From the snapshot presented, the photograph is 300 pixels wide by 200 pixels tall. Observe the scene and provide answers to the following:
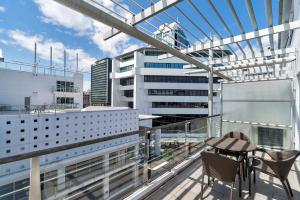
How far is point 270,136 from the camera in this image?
15.8ft

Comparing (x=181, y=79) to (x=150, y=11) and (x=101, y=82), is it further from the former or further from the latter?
(x=150, y=11)

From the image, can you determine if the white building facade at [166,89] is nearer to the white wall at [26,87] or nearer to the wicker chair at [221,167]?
the white wall at [26,87]

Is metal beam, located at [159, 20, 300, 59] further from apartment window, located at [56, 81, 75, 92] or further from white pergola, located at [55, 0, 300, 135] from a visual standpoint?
apartment window, located at [56, 81, 75, 92]

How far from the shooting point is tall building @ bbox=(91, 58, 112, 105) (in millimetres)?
38847

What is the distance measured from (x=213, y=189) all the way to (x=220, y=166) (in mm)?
588

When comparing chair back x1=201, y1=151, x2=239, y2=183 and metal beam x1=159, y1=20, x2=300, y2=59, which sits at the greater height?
metal beam x1=159, y1=20, x2=300, y2=59

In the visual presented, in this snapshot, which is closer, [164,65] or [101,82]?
[164,65]

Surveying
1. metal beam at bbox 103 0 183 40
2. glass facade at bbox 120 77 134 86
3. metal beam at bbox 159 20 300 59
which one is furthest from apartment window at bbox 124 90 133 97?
metal beam at bbox 103 0 183 40

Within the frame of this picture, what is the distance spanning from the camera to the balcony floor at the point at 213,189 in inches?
87.7

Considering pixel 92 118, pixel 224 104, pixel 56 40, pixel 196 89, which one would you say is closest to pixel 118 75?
pixel 56 40

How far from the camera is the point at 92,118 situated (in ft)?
40.5

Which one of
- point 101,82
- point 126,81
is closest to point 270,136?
point 126,81

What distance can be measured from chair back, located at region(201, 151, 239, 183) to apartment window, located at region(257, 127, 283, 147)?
367 cm

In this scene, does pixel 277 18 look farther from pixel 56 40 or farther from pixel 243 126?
pixel 56 40
